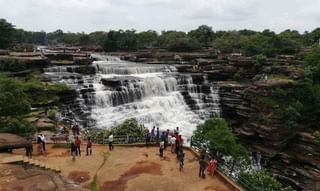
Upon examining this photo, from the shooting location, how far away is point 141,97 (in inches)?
1599

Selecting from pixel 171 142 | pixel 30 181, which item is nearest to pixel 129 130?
pixel 171 142

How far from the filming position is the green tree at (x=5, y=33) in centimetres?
5967

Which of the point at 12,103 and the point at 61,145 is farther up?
the point at 12,103

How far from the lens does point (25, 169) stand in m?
16.5

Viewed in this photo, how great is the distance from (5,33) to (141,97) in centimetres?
3336

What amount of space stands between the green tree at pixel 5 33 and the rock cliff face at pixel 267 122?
2950 cm

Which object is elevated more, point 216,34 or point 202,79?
point 216,34

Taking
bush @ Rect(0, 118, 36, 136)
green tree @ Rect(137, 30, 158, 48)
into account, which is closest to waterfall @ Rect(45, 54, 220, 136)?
bush @ Rect(0, 118, 36, 136)

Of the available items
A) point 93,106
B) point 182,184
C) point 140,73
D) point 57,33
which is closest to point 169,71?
point 140,73

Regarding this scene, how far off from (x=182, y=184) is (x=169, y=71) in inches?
1340

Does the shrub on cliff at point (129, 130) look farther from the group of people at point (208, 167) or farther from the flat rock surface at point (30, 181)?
the flat rock surface at point (30, 181)

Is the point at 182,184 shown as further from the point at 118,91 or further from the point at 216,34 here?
the point at 216,34

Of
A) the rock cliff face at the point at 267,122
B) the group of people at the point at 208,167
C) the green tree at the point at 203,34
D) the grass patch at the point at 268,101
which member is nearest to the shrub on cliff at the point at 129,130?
the group of people at the point at 208,167

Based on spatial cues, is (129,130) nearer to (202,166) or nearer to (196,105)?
(202,166)
